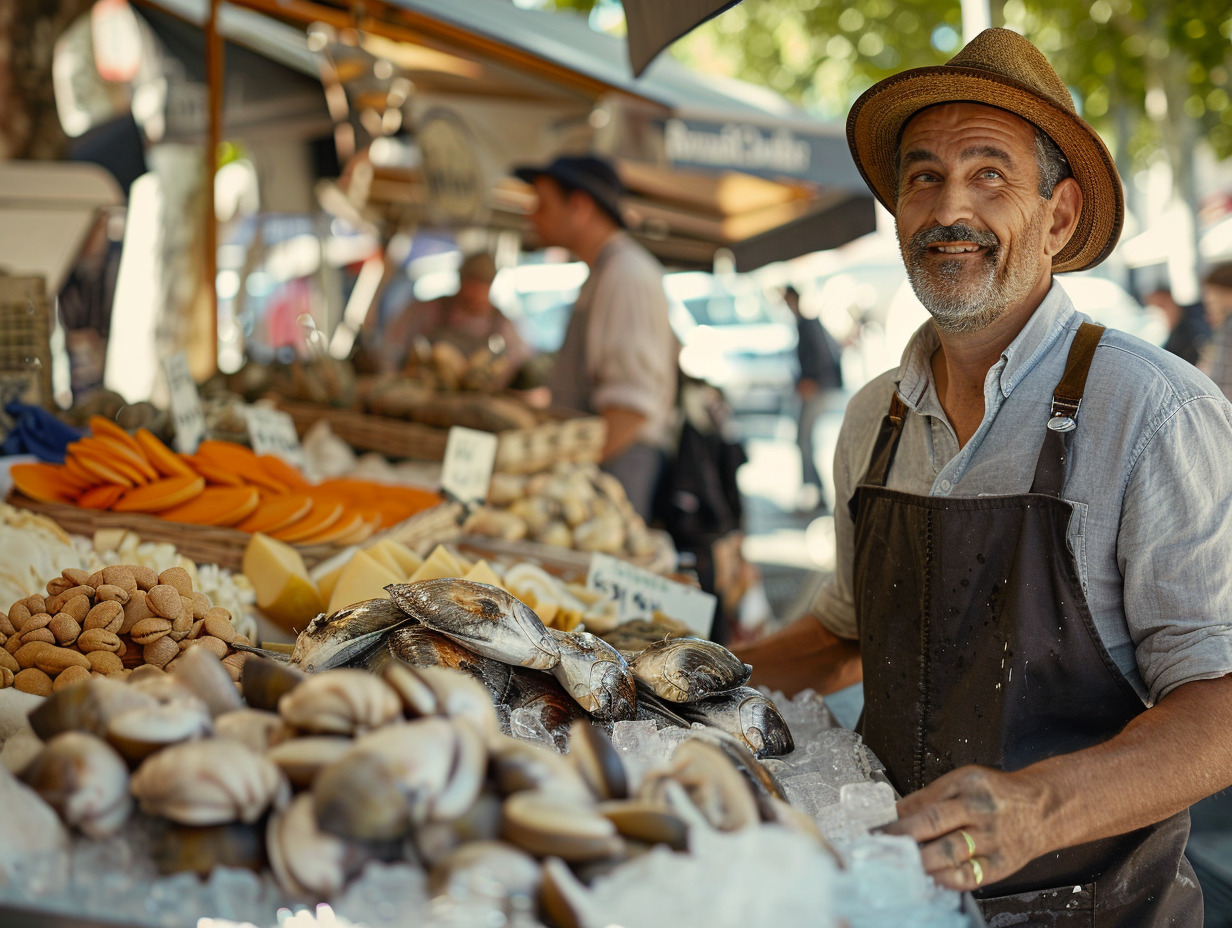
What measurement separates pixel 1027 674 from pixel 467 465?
1.73 metres

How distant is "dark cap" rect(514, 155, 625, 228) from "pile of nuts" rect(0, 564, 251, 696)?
3369mm

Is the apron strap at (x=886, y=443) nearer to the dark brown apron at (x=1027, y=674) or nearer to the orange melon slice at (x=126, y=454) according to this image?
the dark brown apron at (x=1027, y=674)

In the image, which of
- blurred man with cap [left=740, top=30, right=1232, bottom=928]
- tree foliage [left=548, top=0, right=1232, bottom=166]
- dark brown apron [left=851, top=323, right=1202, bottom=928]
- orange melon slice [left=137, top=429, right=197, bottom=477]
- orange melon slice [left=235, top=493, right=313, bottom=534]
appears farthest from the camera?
tree foliage [left=548, top=0, right=1232, bottom=166]

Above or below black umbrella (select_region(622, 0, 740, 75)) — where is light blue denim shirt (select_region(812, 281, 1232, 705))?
below

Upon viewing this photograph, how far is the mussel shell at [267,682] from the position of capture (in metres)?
1.05

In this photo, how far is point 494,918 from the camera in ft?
2.68

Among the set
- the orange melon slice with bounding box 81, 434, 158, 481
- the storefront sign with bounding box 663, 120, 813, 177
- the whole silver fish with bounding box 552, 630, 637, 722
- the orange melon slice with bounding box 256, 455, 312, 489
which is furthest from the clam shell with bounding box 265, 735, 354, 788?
the storefront sign with bounding box 663, 120, 813, 177

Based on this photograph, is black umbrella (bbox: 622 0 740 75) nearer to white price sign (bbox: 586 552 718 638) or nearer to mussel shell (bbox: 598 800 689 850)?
white price sign (bbox: 586 552 718 638)

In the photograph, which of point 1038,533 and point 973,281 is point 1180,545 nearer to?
point 1038,533

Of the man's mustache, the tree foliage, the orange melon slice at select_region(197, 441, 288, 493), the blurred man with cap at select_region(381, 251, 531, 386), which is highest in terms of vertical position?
the tree foliage

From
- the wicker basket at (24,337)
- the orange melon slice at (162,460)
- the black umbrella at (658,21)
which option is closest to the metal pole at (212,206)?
the wicker basket at (24,337)

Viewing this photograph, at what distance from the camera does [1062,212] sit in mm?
2008

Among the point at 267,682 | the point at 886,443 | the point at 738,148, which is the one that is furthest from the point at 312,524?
the point at 738,148

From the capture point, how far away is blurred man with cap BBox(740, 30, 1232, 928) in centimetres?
154
